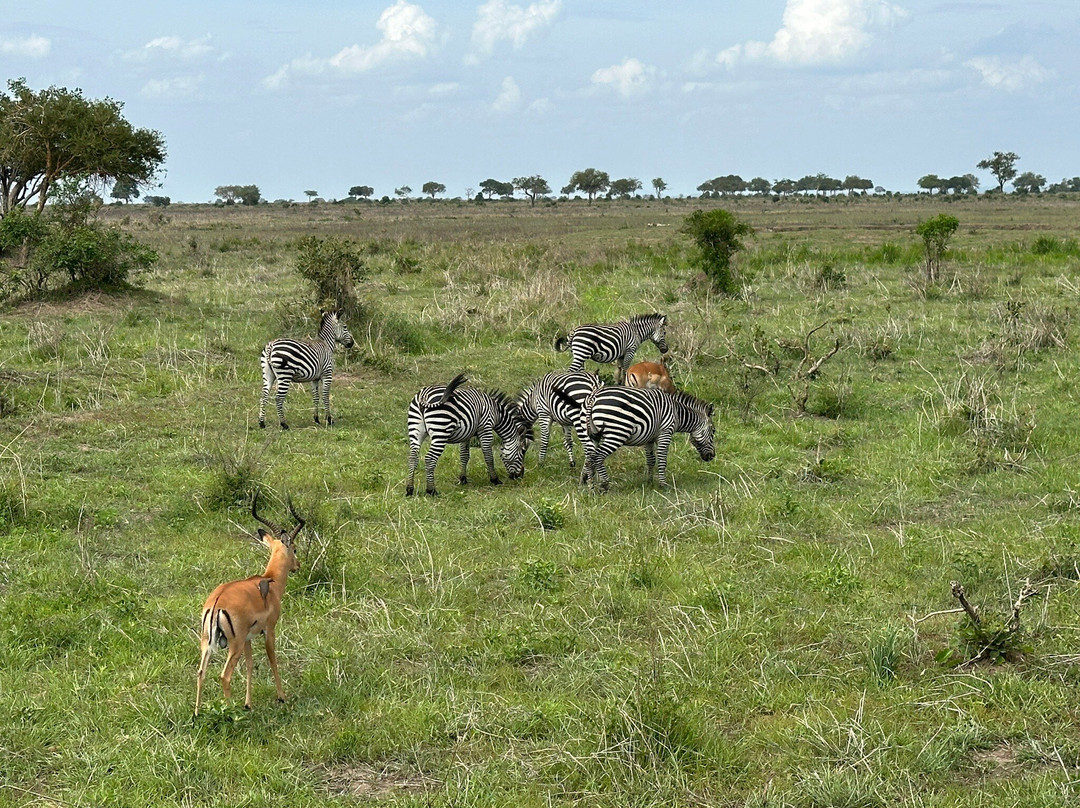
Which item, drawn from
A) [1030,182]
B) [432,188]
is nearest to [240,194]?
[432,188]

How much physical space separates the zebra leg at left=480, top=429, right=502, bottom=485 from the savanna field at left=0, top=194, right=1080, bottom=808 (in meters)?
0.28

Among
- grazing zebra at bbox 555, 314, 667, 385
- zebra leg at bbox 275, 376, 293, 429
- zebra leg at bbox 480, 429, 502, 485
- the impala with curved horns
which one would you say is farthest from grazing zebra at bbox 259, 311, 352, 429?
the impala with curved horns

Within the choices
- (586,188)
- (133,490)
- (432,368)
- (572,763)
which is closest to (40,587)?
(133,490)

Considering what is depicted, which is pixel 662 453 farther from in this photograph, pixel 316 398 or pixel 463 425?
pixel 316 398

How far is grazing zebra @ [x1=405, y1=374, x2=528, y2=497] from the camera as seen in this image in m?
11.0

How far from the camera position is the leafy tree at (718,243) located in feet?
77.7

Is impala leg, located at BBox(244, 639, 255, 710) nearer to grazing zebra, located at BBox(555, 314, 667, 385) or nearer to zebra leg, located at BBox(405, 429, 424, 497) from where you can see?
zebra leg, located at BBox(405, 429, 424, 497)

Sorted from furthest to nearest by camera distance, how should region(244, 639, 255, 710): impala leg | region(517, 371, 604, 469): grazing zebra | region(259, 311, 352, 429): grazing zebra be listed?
region(259, 311, 352, 429): grazing zebra, region(517, 371, 604, 469): grazing zebra, region(244, 639, 255, 710): impala leg

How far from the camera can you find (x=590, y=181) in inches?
4077

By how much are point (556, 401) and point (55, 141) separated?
18473 mm

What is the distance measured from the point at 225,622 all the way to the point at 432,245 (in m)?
31.4

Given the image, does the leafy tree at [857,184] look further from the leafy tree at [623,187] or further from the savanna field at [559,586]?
the savanna field at [559,586]

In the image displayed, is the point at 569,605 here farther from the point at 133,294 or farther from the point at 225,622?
the point at 133,294

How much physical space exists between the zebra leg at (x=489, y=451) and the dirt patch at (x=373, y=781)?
19.8 ft
